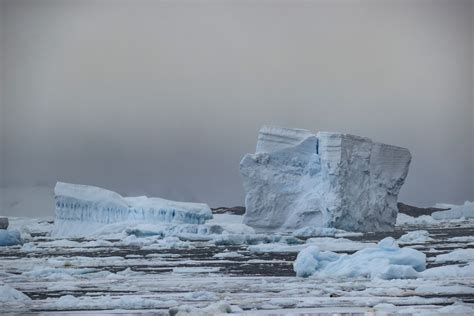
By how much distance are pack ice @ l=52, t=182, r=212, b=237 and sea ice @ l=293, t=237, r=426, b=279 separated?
22.1 feet

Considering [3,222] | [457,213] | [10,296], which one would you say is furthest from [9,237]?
[457,213]

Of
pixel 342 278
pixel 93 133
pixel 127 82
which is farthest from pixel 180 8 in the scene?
pixel 342 278

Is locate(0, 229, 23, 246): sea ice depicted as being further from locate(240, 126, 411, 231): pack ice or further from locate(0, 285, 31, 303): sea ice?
locate(0, 285, 31, 303): sea ice

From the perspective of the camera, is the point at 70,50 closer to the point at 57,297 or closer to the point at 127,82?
the point at 127,82

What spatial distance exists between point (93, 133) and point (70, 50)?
1183mm

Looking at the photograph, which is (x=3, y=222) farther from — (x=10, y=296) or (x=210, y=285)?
(x=10, y=296)

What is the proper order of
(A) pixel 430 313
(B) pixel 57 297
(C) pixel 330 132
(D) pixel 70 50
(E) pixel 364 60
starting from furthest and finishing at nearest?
(C) pixel 330 132, (E) pixel 364 60, (D) pixel 70 50, (B) pixel 57 297, (A) pixel 430 313

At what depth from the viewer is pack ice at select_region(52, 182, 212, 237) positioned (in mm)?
12812

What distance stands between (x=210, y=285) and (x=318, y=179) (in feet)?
26.5

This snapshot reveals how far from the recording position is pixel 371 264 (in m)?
6.30

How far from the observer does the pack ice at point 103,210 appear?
504 inches

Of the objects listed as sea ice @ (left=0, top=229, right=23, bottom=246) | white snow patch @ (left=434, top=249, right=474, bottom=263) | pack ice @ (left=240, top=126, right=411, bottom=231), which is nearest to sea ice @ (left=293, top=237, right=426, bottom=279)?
white snow patch @ (left=434, top=249, right=474, bottom=263)

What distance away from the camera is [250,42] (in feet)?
32.1

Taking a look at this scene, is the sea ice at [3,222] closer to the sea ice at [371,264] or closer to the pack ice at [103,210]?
the pack ice at [103,210]
